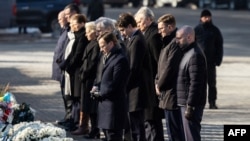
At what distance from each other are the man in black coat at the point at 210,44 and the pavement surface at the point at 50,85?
0.36 metres

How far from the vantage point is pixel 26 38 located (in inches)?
1469

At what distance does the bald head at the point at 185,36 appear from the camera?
11297 mm

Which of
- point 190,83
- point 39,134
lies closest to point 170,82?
point 190,83

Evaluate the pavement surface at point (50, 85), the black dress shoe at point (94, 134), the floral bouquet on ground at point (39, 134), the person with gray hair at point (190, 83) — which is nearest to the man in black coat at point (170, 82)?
the person with gray hair at point (190, 83)

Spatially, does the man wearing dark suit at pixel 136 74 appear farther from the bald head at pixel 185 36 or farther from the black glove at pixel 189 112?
the black glove at pixel 189 112

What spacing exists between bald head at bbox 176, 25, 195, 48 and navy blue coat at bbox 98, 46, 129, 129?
74 centimetres

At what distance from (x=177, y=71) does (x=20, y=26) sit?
27819 millimetres

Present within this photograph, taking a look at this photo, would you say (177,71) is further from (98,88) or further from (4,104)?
(4,104)

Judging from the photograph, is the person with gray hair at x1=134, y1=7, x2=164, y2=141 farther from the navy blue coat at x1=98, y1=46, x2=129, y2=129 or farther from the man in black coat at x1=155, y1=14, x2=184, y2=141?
the navy blue coat at x1=98, y1=46, x2=129, y2=129

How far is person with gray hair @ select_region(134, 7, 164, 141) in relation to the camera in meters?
12.7

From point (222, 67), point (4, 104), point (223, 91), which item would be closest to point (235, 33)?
point (222, 67)

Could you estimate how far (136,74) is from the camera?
12.3 meters

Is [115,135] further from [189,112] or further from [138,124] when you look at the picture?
[138,124]

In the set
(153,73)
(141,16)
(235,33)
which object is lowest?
(235,33)
